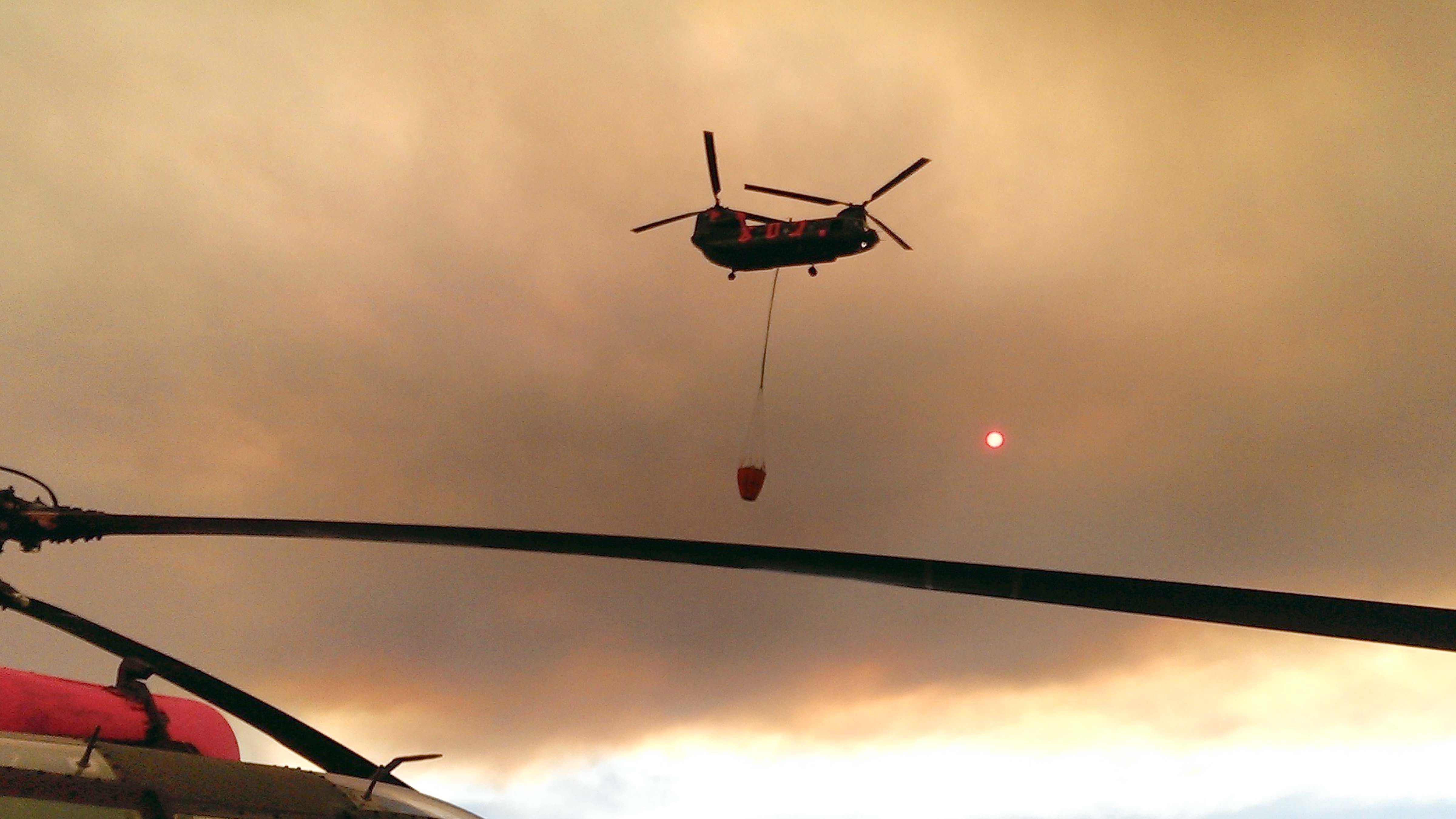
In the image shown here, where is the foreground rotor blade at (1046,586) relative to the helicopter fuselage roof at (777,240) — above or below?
below

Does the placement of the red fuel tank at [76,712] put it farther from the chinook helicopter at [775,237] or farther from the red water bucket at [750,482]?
the chinook helicopter at [775,237]

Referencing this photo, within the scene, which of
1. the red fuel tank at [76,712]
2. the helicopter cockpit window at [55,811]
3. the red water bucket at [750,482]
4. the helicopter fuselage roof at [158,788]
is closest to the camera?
the helicopter cockpit window at [55,811]

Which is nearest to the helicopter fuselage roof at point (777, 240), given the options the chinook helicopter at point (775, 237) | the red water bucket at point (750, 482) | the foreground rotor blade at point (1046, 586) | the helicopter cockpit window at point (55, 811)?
the chinook helicopter at point (775, 237)

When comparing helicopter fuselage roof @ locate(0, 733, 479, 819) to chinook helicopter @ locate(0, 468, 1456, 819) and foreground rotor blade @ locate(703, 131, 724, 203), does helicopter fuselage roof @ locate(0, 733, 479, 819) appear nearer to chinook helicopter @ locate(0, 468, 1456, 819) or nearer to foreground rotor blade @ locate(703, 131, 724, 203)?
chinook helicopter @ locate(0, 468, 1456, 819)

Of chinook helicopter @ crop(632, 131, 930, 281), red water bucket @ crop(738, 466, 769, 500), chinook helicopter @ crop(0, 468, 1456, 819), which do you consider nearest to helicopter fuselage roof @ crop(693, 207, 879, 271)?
chinook helicopter @ crop(632, 131, 930, 281)

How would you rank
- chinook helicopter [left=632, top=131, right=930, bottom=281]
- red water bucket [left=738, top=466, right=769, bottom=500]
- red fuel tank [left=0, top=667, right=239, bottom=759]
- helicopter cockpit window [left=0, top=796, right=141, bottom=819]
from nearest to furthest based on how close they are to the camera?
helicopter cockpit window [left=0, top=796, right=141, bottom=819], red fuel tank [left=0, top=667, right=239, bottom=759], red water bucket [left=738, top=466, right=769, bottom=500], chinook helicopter [left=632, top=131, right=930, bottom=281]

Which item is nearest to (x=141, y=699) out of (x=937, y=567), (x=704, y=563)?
(x=704, y=563)
